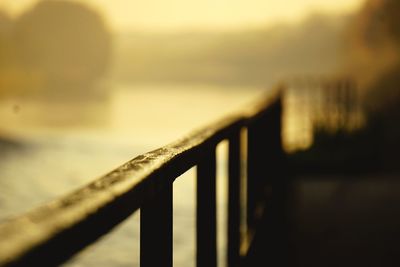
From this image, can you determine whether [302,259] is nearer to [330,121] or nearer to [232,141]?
[232,141]

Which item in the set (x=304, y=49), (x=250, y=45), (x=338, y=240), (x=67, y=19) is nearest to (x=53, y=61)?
(x=67, y=19)

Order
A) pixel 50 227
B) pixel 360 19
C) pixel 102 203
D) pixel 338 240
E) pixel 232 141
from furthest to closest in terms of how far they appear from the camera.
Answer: pixel 360 19 < pixel 338 240 < pixel 232 141 < pixel 102 203 < pixel 50 227

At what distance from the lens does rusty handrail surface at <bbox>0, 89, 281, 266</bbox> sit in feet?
2.53

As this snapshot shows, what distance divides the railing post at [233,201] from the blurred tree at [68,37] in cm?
5573

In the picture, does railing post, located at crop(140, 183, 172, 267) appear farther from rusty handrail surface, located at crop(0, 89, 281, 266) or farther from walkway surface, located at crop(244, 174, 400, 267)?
walkway surface, located at crop(244, 174, 400, 267)

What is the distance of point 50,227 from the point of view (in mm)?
838

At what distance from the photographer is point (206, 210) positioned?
212cm

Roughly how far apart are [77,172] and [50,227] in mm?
8683

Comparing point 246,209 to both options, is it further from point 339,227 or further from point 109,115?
point 109,115

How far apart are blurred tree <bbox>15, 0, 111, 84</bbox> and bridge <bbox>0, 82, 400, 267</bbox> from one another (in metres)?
53.0

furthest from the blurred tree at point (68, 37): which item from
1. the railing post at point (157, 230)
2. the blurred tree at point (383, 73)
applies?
the railing post at point (157, 230)

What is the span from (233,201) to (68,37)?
64038 millimetres

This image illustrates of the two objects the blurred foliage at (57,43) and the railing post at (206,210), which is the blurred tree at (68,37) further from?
the railing post at (206,210)

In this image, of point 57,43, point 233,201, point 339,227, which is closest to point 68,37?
point 57,43
